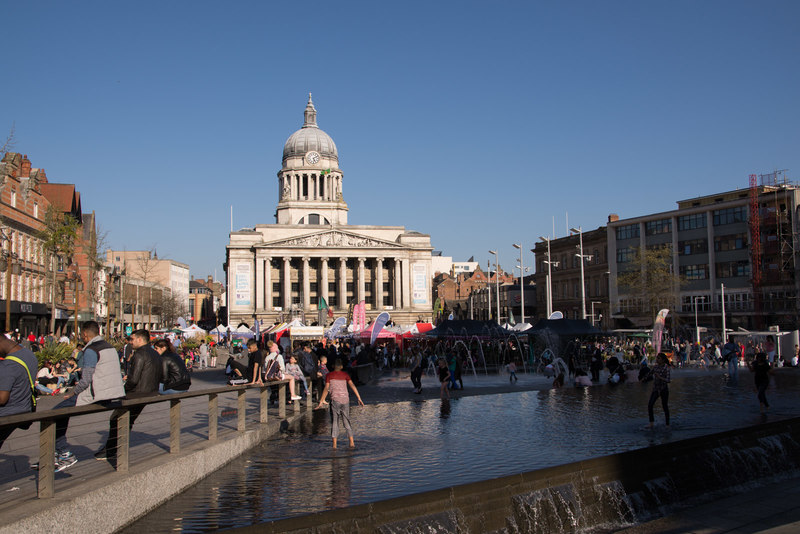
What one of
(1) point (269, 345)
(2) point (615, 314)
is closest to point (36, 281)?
(1) point (269, 345)

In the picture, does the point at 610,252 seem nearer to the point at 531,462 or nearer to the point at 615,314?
the point at 615,314

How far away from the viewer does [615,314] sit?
267 feet

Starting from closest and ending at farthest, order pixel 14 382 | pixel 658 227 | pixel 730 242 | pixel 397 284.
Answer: pixel 14 382
pixel 730 242
pixel 658 227
pixel 397 284

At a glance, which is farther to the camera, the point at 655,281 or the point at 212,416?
the point at 655,281

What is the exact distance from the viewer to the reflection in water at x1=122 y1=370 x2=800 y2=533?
30.8ft

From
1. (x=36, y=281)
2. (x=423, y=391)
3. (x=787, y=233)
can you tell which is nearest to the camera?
(x=423, y=391)

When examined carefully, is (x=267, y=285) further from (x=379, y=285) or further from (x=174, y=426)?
(x=174, y=426)

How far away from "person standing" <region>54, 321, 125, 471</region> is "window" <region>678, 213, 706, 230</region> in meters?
71.9

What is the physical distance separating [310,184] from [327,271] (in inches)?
906

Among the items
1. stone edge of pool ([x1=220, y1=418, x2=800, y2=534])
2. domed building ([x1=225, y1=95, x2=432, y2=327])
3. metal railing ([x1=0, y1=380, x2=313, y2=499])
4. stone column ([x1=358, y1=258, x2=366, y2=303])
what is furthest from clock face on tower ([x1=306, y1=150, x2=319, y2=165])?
stone edge of pool ([x1=220, y1=418, x2=800, y2=534])

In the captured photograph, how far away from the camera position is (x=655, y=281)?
216 feet

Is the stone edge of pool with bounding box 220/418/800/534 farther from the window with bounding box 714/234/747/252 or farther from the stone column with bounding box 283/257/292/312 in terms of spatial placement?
the stone column with bounding box 283/257/292/312

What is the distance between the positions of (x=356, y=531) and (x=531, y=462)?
4.55 meters

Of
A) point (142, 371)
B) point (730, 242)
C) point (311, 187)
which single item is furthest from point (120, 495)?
point (311, 187)
